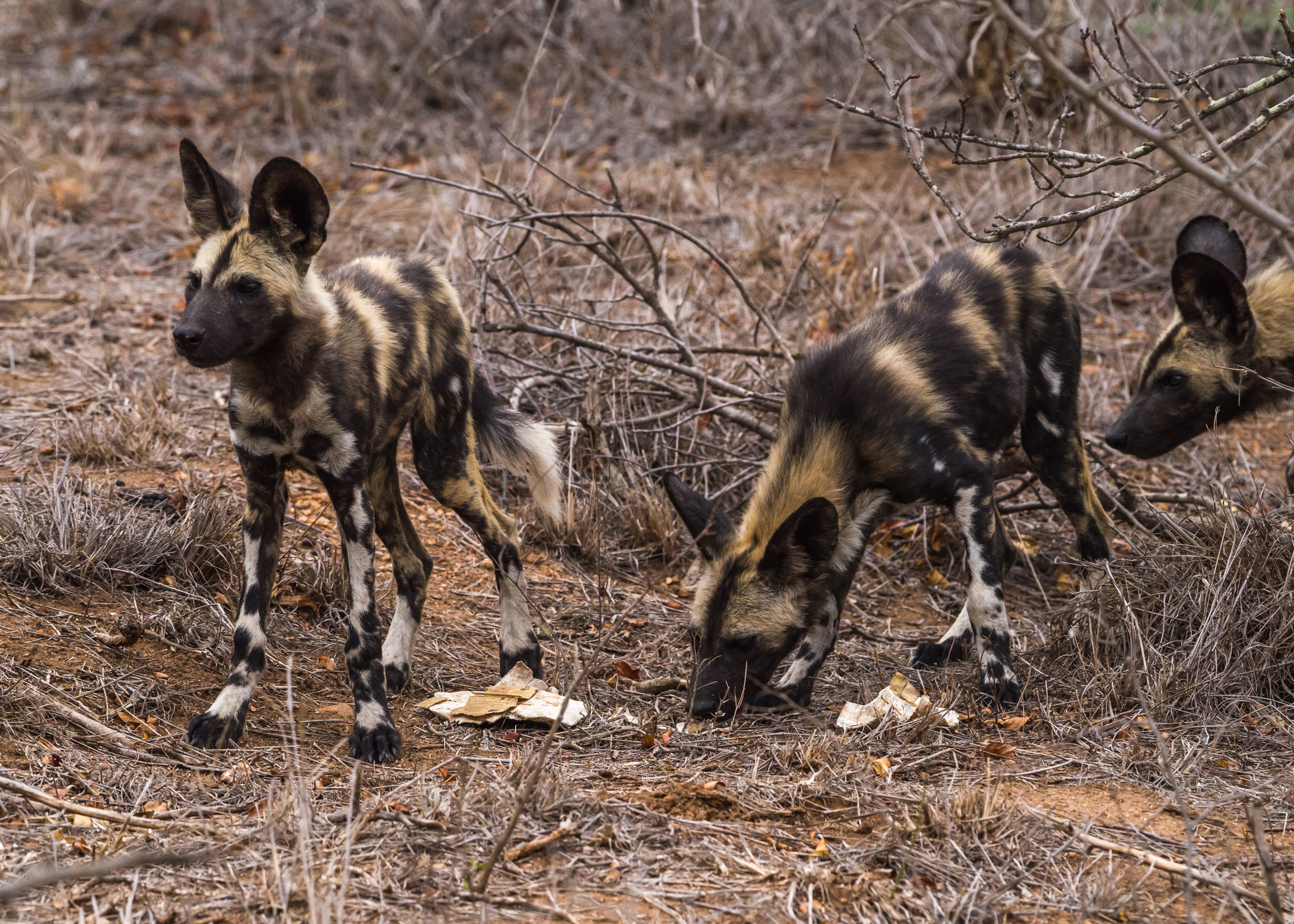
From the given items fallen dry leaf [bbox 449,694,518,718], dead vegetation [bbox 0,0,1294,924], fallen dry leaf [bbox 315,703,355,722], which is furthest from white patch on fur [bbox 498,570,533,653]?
fallen dry leaf [bbox 315,703,355,722]

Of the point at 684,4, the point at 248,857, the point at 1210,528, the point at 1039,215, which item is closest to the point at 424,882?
the point at 248,857

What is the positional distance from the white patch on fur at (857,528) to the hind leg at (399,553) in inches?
54.7

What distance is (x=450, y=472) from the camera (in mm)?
4148

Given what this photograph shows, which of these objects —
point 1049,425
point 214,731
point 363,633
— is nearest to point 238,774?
point 214,731

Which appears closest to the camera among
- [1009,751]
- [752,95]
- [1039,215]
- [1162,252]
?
[1009,751]

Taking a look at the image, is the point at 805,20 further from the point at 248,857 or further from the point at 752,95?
the point at 248,857

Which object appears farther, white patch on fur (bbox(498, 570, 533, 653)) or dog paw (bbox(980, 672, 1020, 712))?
white patch on fur (bbox(498, 570, 533, 653))

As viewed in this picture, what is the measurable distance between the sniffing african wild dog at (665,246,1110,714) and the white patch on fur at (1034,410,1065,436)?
0.79 ft

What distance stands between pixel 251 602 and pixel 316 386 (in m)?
0.65

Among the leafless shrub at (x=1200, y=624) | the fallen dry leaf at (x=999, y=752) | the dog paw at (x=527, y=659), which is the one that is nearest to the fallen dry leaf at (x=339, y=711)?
the dog paw at (x=527, y=659)

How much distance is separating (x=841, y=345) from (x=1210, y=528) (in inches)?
52.6

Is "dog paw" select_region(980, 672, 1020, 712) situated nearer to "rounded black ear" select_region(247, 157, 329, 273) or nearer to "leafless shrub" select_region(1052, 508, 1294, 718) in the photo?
"leafless shrub" select_region(1052, 508, 1294, 718)

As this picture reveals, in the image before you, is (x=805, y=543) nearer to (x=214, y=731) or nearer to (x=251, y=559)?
(x=251, y=559)

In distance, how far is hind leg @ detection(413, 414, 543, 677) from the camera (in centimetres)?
413
